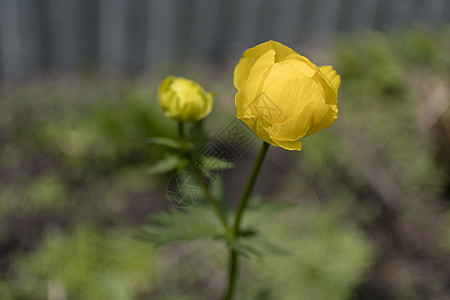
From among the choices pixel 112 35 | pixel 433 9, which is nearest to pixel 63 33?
pixel 112 35

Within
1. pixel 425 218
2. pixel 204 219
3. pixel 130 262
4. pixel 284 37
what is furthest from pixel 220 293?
pixel 284 37

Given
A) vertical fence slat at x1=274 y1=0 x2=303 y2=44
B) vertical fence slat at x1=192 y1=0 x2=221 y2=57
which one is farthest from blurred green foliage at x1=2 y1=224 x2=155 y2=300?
vertical fence slat at x1=274 y1=0 x2=303 y2=44

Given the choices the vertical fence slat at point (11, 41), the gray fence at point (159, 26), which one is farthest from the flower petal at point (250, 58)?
the vertical fence slat at point (11, 41)

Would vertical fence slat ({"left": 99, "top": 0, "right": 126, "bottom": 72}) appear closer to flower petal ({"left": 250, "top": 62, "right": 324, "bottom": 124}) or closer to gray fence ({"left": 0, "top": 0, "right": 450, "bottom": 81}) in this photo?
gray fence ({"left": 0, "top": 0, "right": 450, "bottom": 81})

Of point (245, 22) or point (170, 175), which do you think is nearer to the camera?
point (170, 175)

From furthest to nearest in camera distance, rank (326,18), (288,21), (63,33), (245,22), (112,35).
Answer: (326,18)
(288,21)
(245,22)
(112,35)
(63,33)

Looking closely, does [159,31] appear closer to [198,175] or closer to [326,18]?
[326,18]
